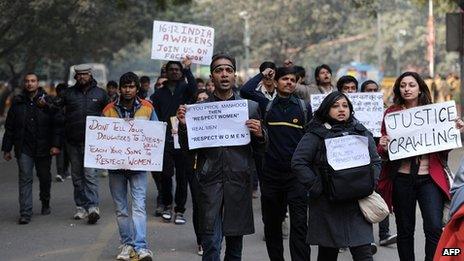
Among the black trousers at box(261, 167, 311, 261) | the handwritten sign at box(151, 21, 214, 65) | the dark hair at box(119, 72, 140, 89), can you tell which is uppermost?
the handwritten sign at box(151, 21, 214, 65)

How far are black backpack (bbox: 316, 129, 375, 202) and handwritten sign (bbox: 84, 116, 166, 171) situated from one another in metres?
2.62

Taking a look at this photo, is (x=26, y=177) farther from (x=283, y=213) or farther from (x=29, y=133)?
(x=283, y=213)

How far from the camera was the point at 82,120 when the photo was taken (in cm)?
1074

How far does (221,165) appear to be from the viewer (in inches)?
257

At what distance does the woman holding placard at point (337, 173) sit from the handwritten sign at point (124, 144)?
2.50 metres

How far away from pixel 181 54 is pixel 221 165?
3443 millimetres

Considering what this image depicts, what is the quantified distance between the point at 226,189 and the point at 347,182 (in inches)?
37.2

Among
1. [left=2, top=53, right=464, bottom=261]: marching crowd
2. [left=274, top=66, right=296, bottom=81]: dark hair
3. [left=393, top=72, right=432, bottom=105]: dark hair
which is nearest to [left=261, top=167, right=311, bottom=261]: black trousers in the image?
[left=2, top=53, right=464, bottom=261]: marching crowd

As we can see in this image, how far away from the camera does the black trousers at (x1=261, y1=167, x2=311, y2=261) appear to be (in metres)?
7.10

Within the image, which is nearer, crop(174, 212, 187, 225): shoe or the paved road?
the paved road

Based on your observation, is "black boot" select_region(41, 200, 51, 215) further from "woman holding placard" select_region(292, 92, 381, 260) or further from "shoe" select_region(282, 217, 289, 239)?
"woman holding placard" select_region(292, 92, 381, 260)

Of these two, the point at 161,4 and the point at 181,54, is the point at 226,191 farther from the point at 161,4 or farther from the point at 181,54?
the point at 161,4

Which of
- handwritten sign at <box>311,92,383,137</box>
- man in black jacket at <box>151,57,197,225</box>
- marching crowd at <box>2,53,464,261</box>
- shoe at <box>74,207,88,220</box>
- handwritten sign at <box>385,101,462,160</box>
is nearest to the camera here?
marching crowd at <box>2,53,464,261</box>

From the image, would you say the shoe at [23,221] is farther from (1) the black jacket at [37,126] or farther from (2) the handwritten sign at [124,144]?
(2) the handwritten sign at [124,144]
